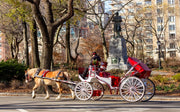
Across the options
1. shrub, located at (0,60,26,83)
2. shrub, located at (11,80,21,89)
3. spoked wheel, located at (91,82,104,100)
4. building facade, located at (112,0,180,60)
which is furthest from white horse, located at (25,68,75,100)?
building facade, located at (112,0,180,60)

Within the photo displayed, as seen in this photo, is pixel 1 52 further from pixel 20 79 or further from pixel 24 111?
pixel 24 111

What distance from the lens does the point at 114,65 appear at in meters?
32.0

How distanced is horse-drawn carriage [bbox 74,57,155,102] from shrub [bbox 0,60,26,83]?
7808 millimetres

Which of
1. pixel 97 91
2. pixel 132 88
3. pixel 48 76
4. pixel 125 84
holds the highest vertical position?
pixel 48 76

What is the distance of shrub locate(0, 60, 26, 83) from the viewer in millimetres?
20153

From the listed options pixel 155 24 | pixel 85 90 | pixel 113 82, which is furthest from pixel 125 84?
pixel 155 24

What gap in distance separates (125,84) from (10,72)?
34.2 ft

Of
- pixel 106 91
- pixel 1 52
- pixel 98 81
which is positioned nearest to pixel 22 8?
pixel 106 91

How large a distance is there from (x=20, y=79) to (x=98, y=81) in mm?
8953

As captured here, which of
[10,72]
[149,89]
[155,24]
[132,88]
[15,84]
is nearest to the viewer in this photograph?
[132,88]

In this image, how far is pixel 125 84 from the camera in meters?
12.6

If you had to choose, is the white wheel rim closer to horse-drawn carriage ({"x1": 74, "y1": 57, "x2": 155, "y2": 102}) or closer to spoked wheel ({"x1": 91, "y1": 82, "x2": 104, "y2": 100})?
horse-drawn carriage ({"x1": 74, "y1": 57, "x2": 155, "y2": 102})

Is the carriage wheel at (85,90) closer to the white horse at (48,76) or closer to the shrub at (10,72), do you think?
the white horse at (48,76)

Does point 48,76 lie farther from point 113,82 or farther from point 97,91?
point 113,82
